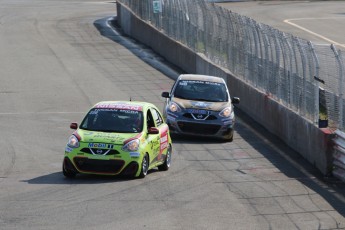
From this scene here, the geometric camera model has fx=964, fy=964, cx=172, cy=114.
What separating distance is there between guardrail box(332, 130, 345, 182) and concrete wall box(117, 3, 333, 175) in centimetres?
22

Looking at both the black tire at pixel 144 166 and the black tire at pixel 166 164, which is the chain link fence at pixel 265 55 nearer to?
the black tire at pixel 166 164

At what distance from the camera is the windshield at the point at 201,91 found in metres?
25.7

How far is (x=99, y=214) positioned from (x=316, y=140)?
24.8 feet

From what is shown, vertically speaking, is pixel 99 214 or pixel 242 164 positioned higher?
pixel 99 214

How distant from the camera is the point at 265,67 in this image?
28.1 m

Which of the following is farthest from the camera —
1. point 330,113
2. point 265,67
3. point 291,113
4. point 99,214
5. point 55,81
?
point 55,81

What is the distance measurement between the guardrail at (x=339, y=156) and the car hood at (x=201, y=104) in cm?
569

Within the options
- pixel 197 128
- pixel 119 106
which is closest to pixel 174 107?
pixel 197 128

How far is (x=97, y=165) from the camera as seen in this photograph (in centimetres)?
1786

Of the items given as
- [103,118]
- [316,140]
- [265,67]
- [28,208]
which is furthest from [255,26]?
[28,208]

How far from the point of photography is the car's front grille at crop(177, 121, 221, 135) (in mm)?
24469

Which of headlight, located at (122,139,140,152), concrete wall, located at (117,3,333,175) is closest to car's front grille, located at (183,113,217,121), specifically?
concrete wall, located at (117,3,333,175)

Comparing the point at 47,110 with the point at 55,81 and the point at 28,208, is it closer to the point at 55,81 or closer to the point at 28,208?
the point at 55,81

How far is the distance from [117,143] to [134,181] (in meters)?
0.80
